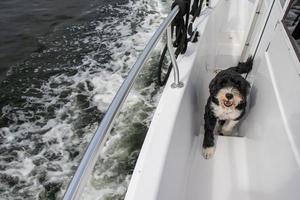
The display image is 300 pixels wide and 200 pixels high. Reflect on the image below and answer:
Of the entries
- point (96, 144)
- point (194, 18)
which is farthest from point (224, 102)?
point (96, 144)

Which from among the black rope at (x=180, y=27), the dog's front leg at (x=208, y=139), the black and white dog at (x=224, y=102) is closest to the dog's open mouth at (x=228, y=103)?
the black and white dog at (x=224, y=102)

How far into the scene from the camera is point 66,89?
4441 mm

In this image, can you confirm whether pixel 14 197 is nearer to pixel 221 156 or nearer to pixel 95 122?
pixel 95 122

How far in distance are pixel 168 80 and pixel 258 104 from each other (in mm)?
770

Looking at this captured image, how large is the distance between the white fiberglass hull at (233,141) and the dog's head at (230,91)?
0.18 m

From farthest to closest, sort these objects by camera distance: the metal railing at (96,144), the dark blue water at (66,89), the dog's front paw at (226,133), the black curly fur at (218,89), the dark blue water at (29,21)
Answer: the dark blue water at (29,21) < the dark blue water at (66,89) < the dog's front paw at (226,133) < the black curly fur at (218,89) < the metal railing at (96,144)

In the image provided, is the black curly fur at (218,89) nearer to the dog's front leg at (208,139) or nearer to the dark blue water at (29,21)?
the dog's front leg at (208,139)

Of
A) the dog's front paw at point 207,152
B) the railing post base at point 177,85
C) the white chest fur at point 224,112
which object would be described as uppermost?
the railing post base at point 177,85

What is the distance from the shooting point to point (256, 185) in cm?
227

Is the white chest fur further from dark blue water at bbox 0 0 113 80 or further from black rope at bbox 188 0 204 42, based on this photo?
dark blue water at bbox 0 0 113 80

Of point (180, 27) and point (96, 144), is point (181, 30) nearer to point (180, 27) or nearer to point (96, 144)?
point (180, 27)

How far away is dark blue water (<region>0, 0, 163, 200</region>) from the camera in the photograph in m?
3.22

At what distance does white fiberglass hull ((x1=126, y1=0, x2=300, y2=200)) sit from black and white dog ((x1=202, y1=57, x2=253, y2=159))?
127 mm

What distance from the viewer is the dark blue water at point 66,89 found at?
322 cm
